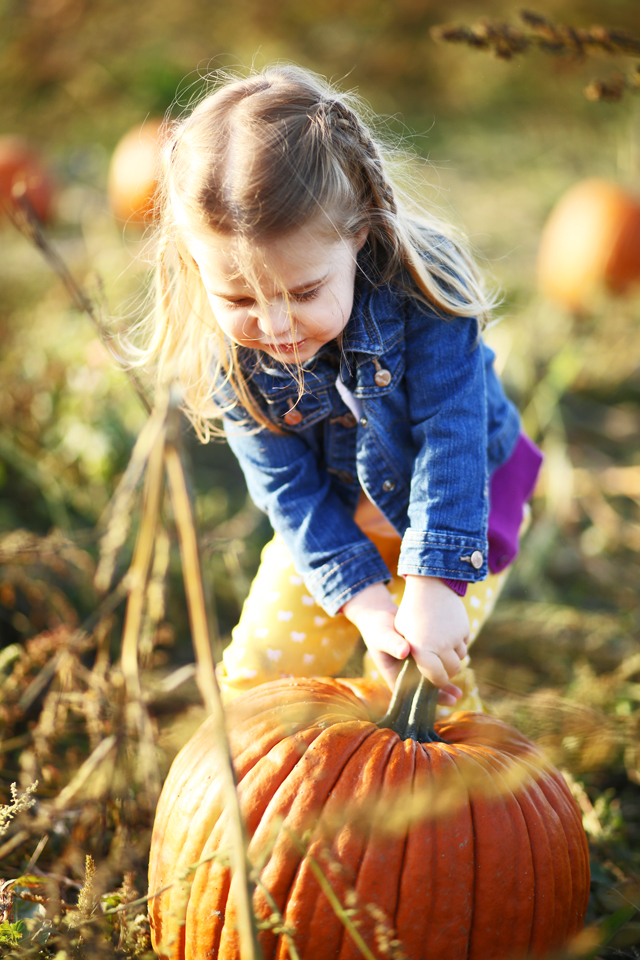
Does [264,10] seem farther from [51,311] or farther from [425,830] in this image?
[425,830]

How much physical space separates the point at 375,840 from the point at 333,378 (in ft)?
2.83

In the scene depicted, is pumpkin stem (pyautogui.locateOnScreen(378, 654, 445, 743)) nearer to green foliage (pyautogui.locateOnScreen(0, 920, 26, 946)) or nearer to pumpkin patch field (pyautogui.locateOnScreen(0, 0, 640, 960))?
pumpkin patch field (pyautogui.locateOnScreen(0, 0, 640, 960))

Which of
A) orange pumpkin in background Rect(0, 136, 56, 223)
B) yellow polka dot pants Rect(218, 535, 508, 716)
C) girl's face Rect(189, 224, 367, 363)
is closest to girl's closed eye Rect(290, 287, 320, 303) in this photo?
girl's face Rect(189, 224, 367, 363)

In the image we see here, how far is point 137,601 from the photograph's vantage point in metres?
0.87

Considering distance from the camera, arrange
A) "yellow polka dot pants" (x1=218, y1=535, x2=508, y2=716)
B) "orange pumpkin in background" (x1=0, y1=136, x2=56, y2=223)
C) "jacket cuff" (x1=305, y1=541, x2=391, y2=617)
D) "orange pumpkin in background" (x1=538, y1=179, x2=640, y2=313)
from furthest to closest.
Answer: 1. "orange pumpkin in background" (x1=0, y1=136, x2=56, y2=223)
2. "orange pumpkin in background" (x1=538, y1=179, x2=640, y2=313)
3. "yellow polka dot pants" (x1=218, y1=535, x2=508, y2=716)
4. "jacket cuff" (x1=305, y1=541, x2=391, y2=617)

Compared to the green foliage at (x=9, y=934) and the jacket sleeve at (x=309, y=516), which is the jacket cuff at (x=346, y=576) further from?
the green foliage at (x=9, y=934)

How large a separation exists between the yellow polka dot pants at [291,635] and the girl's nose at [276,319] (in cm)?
58

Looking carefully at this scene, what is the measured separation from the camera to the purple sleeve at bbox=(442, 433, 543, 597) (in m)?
1.64

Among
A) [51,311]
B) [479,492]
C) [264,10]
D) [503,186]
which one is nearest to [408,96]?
[264,10]

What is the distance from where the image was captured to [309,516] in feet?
5.10

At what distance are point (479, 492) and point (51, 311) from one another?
114 inches

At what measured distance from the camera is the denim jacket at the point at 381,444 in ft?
4.61

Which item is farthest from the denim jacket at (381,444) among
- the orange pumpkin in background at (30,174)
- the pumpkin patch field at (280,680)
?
the orange pumpkin in background at (30,174)

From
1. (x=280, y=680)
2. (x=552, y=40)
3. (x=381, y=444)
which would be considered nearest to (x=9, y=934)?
(x=280, y=680)
